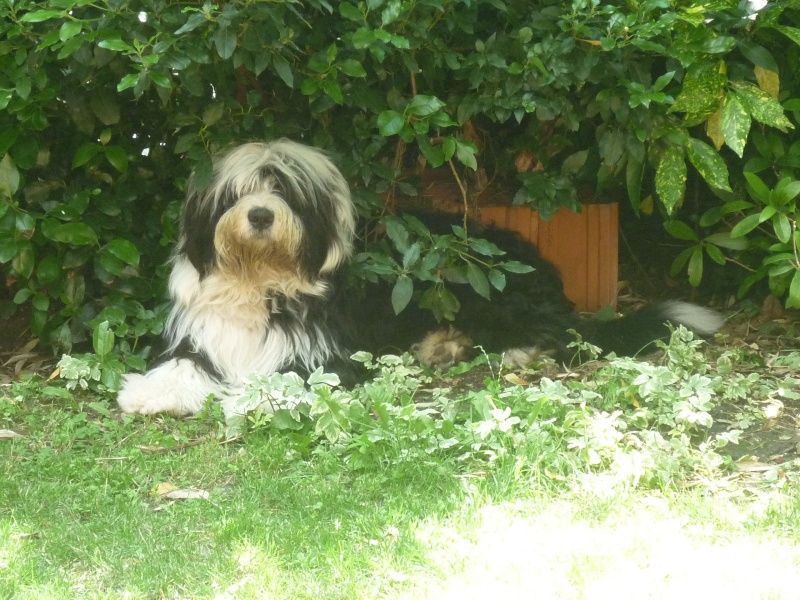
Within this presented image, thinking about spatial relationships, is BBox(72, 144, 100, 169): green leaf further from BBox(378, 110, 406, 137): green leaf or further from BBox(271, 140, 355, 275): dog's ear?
BBox(378, 110, 406, 137): green leaf

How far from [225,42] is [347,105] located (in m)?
0.95

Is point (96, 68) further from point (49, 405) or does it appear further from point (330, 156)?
point (49, 405)

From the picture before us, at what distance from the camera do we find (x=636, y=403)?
3.80m

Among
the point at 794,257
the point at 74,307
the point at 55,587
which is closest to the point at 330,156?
the point at 74,307

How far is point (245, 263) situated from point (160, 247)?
1042mm

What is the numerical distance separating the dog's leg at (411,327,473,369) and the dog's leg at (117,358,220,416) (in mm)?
1183

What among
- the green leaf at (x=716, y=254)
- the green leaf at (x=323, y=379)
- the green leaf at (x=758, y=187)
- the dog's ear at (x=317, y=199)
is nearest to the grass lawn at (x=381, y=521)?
the green leaf at (x=323, y=379)

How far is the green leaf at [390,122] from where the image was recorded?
417cm

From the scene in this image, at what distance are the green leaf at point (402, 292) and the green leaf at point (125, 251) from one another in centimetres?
127

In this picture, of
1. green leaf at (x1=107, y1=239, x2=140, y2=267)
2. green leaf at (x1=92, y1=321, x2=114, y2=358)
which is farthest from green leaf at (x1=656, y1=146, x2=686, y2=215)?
green leaf at (x1=92, y1=321, x2=114, y2=358)

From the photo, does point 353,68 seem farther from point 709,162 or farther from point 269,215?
point 709,162

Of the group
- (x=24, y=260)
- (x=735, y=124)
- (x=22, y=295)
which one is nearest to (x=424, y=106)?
(x=735, y=124)

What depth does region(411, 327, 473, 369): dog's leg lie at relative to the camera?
5121mm

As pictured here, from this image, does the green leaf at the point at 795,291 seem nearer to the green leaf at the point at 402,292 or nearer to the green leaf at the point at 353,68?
the green leaf at the point at 402,292
